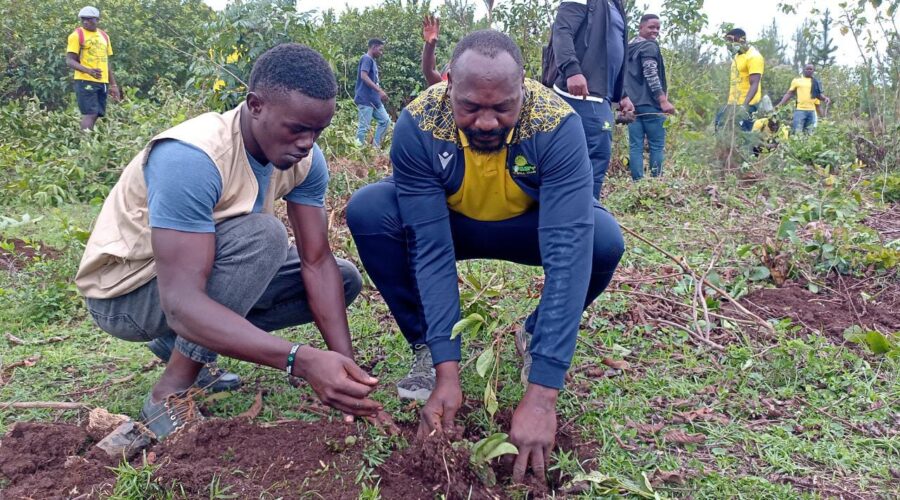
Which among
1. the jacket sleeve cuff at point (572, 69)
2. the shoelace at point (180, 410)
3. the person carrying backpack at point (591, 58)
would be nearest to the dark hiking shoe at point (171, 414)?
the shoelace at point (180, 410)

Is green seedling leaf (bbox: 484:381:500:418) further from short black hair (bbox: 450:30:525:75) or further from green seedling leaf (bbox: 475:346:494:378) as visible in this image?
short black hair (bbox: 450:30:525:75)

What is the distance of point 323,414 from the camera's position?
7.86ft

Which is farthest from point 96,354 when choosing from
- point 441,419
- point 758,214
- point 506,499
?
point 758,214

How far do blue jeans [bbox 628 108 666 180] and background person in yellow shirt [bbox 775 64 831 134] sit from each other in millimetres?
5118

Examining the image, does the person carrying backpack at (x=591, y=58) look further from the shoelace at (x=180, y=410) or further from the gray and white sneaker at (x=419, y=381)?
the shoelace at (x=180, y=410)

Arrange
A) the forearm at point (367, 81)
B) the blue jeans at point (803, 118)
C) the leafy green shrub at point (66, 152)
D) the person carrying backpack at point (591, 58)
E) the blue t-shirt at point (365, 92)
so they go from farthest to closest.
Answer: the blue jeans at point (803, 118), the blue t-shirt at point (365, 92), the forearm at point (367, 81), the leafy green shrub at point (66, 152), the person carrying backpack at point (591, 58)

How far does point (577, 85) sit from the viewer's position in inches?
176

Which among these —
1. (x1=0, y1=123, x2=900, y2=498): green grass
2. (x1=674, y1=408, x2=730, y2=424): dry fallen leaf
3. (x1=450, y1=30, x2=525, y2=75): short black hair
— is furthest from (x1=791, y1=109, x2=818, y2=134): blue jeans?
(x1=450, y1=30, x2=525, y2=75): short black hair

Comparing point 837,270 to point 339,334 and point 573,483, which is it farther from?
point 339,334

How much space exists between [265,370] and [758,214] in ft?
12.2

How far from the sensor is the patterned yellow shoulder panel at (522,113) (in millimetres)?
2209

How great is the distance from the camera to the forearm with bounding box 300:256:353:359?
2395mm

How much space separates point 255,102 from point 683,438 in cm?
166

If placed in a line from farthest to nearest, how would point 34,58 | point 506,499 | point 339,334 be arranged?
point 34,58 < point 339,334 < point 506,499
